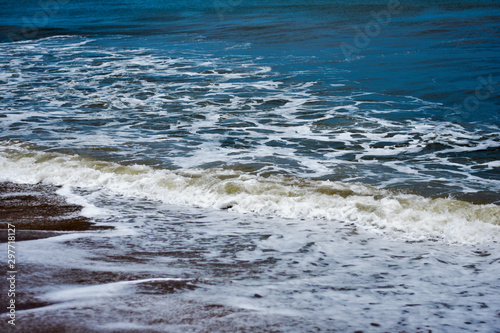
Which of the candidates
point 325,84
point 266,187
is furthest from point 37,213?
point 325,84

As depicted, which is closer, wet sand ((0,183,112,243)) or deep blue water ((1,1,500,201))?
wet sand ((0,183,112,243))

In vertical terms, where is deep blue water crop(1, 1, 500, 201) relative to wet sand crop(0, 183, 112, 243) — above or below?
above

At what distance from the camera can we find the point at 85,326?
3.10 meters

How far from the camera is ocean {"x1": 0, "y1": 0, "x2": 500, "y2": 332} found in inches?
138

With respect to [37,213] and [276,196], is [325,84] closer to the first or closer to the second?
[276,196]

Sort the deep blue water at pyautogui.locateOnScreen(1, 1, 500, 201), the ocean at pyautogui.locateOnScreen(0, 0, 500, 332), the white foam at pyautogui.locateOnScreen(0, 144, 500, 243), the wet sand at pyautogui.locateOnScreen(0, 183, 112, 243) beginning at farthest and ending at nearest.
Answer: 1. the deep blue water at pyautogui.locateOnScreen(1, 1, 500, 201)
2. the white foam at pyautogui.locateOnScreen(0, 144, 500, 243)
3. the wet sand at pyautogui.locateOnScreen(0, 183, 112, 243)
4. the ocean at pyautogui.locateOnScreen(0, 0, 500, 332)

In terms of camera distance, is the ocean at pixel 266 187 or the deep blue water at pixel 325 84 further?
the deep blue water at pixel 325 84

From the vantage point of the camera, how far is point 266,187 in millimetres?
6762

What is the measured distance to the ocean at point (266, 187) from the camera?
351 centimetres

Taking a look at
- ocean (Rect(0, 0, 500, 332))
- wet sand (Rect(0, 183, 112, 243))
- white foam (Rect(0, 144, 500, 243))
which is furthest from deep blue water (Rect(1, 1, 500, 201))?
wet sand (Rect(0, 183, 112, 243))

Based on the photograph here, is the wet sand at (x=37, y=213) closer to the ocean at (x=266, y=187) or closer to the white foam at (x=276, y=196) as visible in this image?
the ocean at (x=266, y=187)

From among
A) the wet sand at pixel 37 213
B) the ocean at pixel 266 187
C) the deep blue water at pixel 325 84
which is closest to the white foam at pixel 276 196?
the ocean at pixel 266 187

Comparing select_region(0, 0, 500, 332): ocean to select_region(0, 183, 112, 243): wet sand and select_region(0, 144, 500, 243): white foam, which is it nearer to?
select_region(0, 144, 500, 243): white foam

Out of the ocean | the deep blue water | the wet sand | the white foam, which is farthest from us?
the deep blue water
